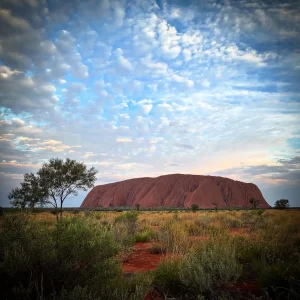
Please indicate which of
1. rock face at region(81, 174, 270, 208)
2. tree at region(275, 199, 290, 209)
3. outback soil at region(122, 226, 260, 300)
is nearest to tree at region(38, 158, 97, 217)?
outback soil at region(122, 226, 260, 300)

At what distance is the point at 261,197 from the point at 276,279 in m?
123

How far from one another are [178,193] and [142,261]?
96.7 meters

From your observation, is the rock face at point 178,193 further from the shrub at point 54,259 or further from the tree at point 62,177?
the shrub at point 54,259

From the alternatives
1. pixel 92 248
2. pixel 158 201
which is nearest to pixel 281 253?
pixel 92 248

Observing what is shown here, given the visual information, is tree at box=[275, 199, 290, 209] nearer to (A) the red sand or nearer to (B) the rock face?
(B) the rock face

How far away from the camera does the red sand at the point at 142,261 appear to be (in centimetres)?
559

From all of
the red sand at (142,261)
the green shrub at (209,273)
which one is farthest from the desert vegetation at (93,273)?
the red sand at (142,261)

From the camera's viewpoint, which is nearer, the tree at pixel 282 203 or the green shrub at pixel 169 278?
the green shrub at pixel 169 278

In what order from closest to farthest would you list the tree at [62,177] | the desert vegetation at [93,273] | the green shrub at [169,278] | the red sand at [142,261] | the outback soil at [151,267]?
1. the desert vegetation at [93,273]
2. the outback soil at [151,267]
3. the green shrub at [169,278]
4. the red sand at [142,261]
5. the tree at [62,177]

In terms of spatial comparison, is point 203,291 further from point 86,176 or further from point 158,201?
point 158,201

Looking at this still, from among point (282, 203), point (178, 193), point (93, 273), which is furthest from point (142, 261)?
point (178, 193)

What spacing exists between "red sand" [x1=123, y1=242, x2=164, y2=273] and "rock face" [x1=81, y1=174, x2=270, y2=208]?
80.8 meters

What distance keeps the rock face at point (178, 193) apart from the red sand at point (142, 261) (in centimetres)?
8078

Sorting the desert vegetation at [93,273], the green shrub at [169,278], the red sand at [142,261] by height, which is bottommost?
the red sand at [142,261]
